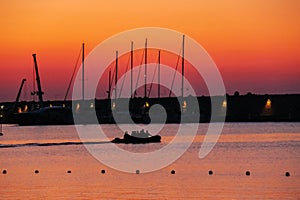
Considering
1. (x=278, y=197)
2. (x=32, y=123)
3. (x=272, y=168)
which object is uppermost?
(x=32, y=123)

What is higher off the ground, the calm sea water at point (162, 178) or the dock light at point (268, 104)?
the dock light at point (268, 104)

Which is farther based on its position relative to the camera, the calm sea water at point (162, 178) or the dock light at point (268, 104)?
the dock light at point (268, 104)

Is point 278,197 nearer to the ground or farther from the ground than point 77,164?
nearer to the ground

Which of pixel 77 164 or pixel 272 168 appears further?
pixel 77 164

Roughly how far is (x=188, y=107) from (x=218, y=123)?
905 cm

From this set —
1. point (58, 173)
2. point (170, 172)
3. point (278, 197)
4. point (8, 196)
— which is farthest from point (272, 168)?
point (8, 196)

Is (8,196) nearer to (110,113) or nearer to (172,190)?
(172,190)

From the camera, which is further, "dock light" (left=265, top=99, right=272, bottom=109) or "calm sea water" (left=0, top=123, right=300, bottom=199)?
"dock light" (left=265, top=99, right=272, bottom=109)

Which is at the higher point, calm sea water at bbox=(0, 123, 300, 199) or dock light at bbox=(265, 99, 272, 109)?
dock light at bbox=(265, 99, 272, 109)

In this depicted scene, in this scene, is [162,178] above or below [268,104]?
below

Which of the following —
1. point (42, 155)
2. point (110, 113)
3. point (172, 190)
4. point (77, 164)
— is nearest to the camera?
point (172, 190)

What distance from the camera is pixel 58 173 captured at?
60.1m

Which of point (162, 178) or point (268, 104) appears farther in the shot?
point (268, 104)

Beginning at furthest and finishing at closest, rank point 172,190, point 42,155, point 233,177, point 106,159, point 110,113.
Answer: point 110,113, point 42,155, point 106,159, point 233,177, point 172,190
